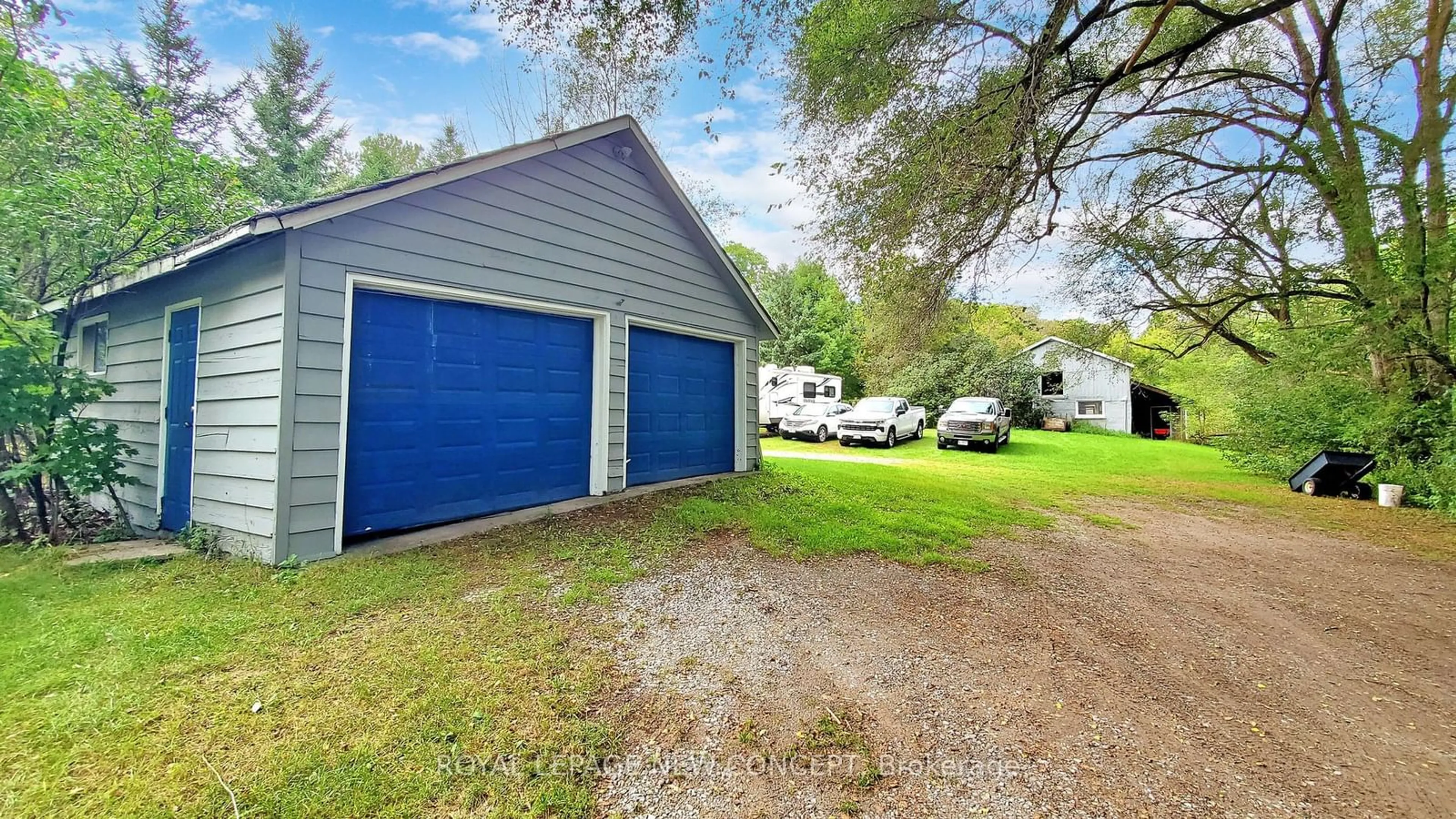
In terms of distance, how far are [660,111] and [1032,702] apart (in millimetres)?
8865

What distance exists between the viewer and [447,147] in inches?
732

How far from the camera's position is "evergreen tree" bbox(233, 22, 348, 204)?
48.3 feet

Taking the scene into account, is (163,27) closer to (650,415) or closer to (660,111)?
(660,111)

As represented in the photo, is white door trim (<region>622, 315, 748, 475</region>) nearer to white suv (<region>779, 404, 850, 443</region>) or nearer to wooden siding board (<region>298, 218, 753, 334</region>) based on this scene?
wooden siding board (<region>298, 218, 753, 334</region>)

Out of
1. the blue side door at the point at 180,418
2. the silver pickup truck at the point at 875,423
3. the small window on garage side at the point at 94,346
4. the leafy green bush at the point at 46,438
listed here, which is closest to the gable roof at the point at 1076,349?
the silver pickup truck at the point at 875,423

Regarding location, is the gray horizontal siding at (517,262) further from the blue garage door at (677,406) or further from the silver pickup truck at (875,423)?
the silver pickup truck at (875,423)

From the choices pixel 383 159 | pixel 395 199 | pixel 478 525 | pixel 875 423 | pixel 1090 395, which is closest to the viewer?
pixel 395 199

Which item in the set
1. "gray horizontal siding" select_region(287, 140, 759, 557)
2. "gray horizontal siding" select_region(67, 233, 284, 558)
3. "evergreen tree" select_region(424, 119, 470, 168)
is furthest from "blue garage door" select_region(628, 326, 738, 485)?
"evergreen tree" select_region(424, 119, 470, 168)

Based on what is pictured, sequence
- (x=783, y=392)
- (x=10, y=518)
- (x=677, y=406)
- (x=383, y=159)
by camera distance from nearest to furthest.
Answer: (x=10, y=518), (x=677, y=406), (x=383, y=159), (x=783, y=392)

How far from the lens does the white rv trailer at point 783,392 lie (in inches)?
749

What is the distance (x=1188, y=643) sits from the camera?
3.06 m

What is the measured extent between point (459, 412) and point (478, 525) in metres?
1.13

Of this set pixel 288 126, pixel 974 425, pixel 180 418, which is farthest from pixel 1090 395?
pixel 288 126

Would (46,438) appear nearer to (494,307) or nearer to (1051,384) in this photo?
(494,307)
